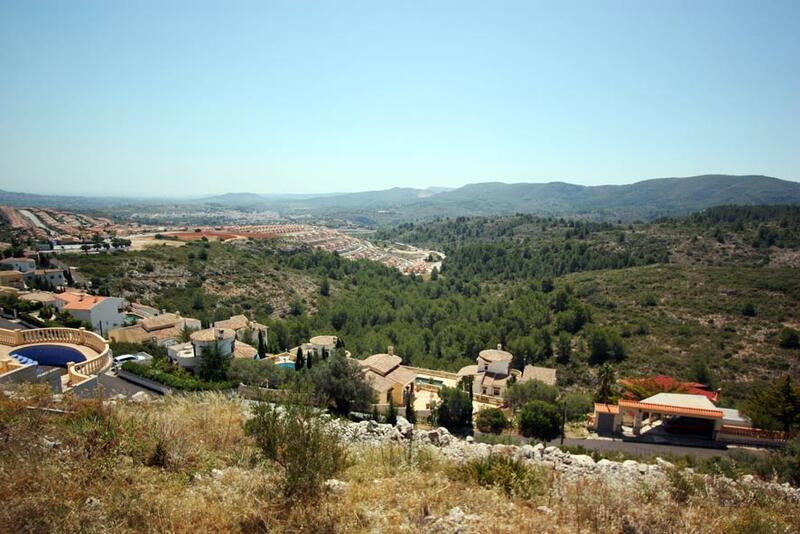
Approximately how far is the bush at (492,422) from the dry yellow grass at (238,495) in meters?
11.8

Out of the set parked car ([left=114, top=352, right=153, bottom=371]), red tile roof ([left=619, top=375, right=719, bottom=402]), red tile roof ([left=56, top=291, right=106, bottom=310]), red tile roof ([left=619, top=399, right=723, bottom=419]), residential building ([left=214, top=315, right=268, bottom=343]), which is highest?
red tile roof ([left=56, top=291, right=106, bottom=310])

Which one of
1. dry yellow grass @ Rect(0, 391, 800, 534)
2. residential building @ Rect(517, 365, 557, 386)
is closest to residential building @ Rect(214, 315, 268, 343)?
residential building @ Rect(517, 365, 557, 386)

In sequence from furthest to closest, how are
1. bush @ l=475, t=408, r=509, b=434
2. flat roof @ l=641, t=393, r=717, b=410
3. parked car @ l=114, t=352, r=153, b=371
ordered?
bush @ l=475, t=408, r=509, b=434 < parked car @ l=114, t=352, r=153, b=371 < flat roof @ l=641, t=393, r=717, b=410

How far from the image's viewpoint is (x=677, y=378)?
91.0 ft

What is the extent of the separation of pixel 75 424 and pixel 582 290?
154 feet

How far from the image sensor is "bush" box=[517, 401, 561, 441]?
17516 millimetres

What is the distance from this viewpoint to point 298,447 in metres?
5.68

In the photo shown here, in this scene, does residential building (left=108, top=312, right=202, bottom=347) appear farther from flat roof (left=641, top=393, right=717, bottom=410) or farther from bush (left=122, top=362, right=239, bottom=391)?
flat roof (left=641, top=393, right=717, bottom=410)

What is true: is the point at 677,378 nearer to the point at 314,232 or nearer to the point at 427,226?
the point at 314,232

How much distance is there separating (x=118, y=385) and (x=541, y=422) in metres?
15.4

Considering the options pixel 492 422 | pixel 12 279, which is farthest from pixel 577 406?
pixel 12 279

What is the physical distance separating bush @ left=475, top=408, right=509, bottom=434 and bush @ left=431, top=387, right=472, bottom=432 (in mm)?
605

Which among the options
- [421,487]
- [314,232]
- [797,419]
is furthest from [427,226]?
[421,487]

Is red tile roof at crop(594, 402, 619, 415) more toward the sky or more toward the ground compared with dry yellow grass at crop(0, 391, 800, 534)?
Result: more toward the ground
